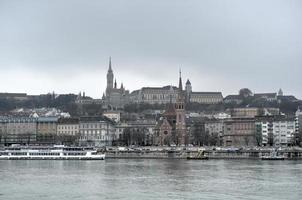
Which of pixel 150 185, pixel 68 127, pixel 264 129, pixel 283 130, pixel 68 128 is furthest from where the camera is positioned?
pixel 68 127

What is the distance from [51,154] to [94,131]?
1961 inches

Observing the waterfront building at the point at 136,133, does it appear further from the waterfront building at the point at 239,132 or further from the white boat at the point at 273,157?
the white boat at the point at 273,157

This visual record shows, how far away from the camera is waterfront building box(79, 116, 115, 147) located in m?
146

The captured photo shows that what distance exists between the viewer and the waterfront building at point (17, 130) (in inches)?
5846

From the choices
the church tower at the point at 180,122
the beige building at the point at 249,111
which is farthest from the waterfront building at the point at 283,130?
the beige building at the point at 249,111

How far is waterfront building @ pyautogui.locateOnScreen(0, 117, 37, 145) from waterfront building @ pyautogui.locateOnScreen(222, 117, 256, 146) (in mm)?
43240

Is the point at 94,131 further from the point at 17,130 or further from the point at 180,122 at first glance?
the point at 17,130

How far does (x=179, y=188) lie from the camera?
47.4 m

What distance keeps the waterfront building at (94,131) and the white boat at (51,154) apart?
1793 inches

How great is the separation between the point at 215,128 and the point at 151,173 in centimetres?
10141

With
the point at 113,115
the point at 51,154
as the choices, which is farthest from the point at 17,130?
the point at 51,154

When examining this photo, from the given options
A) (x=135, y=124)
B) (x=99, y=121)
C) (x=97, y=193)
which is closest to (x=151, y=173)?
(x=97, y=193)

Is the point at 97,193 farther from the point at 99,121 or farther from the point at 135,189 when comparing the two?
the point at 99,121

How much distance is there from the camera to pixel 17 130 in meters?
153
